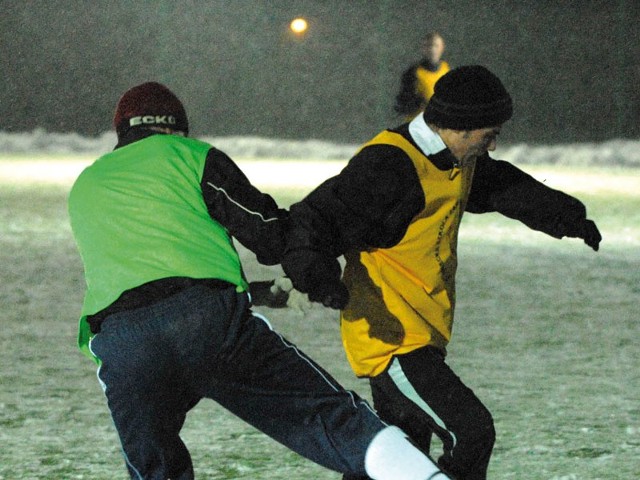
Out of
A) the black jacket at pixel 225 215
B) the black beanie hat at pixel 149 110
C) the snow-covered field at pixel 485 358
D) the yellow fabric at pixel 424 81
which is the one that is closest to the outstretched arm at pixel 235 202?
the black jacket at pixel 225 215

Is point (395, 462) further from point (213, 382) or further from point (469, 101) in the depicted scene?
point (469, 101)

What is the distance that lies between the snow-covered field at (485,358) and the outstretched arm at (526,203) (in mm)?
984

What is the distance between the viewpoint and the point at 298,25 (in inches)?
936

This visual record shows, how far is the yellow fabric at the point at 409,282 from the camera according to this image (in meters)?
3.39

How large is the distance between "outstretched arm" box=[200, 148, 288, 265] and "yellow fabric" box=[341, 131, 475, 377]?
0.52 meters

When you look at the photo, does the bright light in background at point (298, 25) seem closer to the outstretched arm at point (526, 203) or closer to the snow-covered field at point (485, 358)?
the snow-covered field at point (485, 358)

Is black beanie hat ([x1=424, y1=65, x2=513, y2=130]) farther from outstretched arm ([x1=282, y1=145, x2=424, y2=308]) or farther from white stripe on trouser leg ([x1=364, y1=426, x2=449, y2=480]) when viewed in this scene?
white stripe on trouser leg ([x1=364, y1=426, x2=449, y2=480])

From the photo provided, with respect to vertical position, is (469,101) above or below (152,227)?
above

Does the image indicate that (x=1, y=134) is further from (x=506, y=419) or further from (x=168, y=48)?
(x=506, y=419)

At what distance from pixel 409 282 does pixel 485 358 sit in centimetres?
298

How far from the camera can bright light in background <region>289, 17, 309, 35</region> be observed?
23.7 metres

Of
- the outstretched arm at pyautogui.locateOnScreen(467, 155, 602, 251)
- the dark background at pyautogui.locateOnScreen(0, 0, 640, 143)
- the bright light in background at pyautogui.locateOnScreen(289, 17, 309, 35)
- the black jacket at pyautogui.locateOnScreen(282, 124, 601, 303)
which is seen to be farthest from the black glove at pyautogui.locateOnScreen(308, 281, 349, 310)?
the bright light in background at pyautogui.locateOnScreen(289, 17, 309, 35)

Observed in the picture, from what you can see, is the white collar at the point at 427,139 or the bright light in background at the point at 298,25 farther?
the bright light in background at the point at 298,25

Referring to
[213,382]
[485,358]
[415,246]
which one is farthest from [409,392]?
[485,358]
